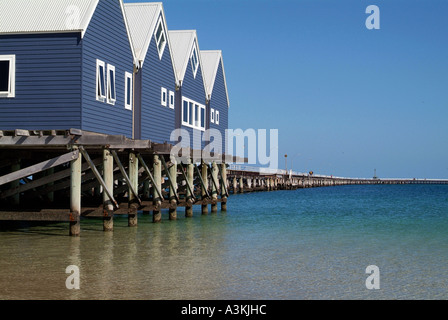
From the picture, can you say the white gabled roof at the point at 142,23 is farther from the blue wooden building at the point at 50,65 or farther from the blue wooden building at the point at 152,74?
the blue wooden building at the point at 50,65

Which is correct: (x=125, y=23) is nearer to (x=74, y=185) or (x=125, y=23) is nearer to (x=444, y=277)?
(x=74, y=185)

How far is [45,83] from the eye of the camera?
834 inches

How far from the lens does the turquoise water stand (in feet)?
38.0

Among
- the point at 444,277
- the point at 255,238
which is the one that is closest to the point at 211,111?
the point at 255,238

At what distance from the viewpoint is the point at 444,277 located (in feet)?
46.6

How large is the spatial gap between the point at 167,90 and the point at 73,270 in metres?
18.0

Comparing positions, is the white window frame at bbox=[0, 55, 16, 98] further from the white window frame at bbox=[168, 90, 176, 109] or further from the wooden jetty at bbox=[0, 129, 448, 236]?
the white window frame at bbox=[168, 90, 176, 109]

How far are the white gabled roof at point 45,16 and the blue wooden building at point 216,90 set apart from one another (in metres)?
16.8

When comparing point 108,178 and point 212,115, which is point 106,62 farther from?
point 212,115

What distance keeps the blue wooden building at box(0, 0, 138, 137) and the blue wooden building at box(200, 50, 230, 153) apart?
16.8 meters

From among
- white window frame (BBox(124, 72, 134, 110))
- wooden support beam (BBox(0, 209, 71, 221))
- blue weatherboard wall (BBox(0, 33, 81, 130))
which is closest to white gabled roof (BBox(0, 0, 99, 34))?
blue weatherboard wall (BBox(0, 33, 81, 130))

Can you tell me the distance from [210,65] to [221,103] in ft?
9.64

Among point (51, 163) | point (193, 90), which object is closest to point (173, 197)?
point (193, 90)
